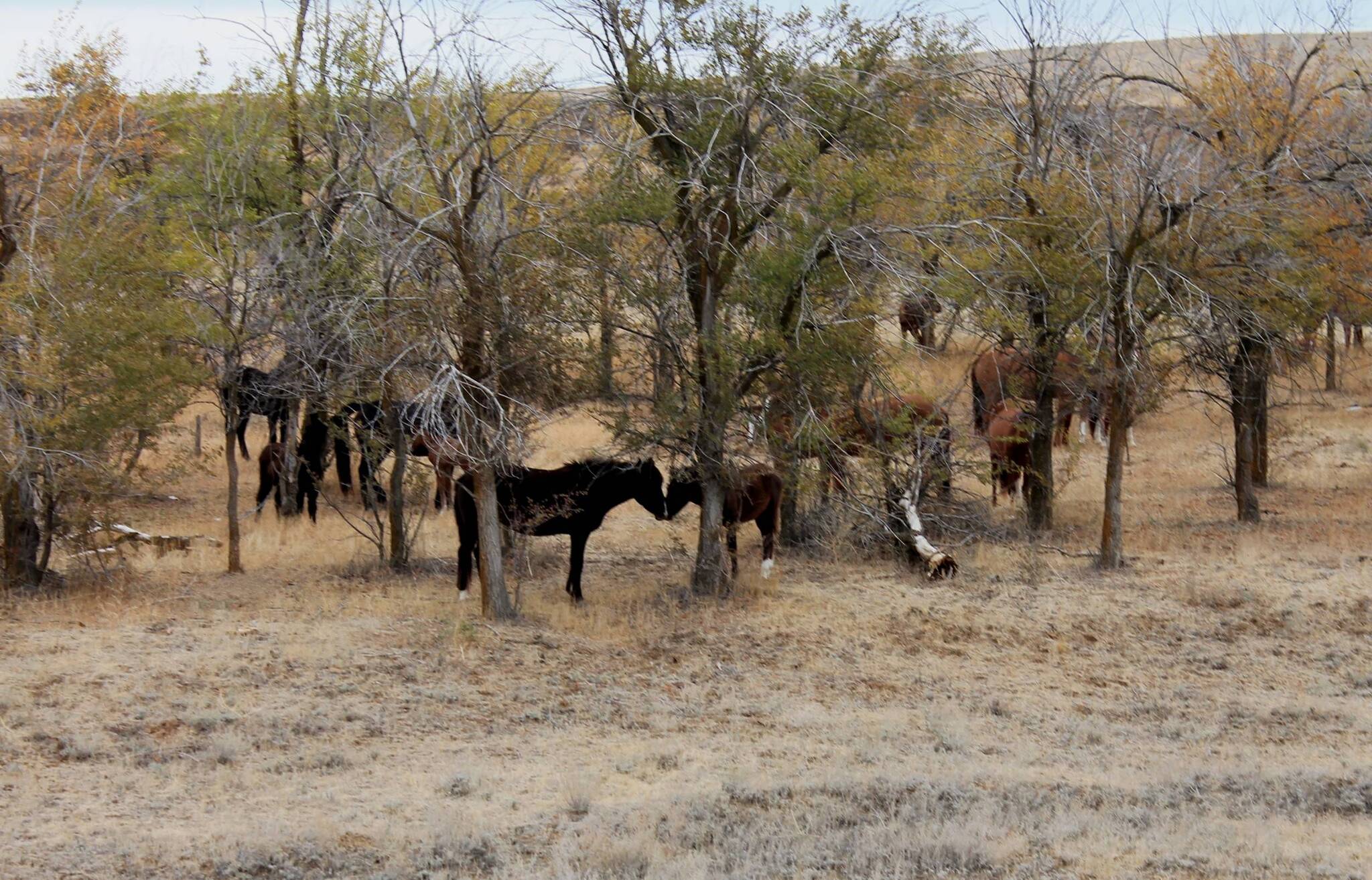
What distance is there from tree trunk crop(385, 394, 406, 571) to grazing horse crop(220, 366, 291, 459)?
1148 millimetres

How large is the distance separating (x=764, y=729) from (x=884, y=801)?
2013mm

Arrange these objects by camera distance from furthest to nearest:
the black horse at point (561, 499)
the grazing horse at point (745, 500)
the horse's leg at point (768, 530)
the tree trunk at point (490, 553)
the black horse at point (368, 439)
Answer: the horse's leg at point (768, 530), the black horse at point (368, 439), the grazing horse at point (745, 500), the black horse at point (561, 499), the tree trunk at point (490, 553)

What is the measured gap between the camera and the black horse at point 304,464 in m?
20.0

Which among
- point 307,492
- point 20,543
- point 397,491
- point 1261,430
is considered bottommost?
point 20,543

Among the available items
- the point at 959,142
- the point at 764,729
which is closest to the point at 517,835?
the point at 764,729

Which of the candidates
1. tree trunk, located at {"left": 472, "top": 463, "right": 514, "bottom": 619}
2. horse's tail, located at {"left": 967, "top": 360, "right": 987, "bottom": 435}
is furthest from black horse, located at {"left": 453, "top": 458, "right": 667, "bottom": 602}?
horse's tail, located at {"left": 967, "top": 360, "right": 987, "bottom": 435}

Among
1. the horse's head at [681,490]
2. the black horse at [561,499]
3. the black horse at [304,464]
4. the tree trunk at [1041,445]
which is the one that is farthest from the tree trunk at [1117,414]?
the black horse at [304,464]

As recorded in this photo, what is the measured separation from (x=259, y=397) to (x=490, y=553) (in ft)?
23.8

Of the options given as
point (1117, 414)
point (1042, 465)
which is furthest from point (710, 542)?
point (1042, 465)

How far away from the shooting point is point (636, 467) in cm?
1509

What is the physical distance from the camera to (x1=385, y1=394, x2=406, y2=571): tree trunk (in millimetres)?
16219

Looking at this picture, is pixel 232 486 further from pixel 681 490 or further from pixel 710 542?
pixel 710 542

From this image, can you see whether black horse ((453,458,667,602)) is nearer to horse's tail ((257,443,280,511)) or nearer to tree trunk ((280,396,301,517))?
tree trunk ((280,396,301,517))

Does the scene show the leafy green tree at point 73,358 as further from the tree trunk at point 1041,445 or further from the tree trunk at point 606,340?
the tree trunk at point 1041,445
